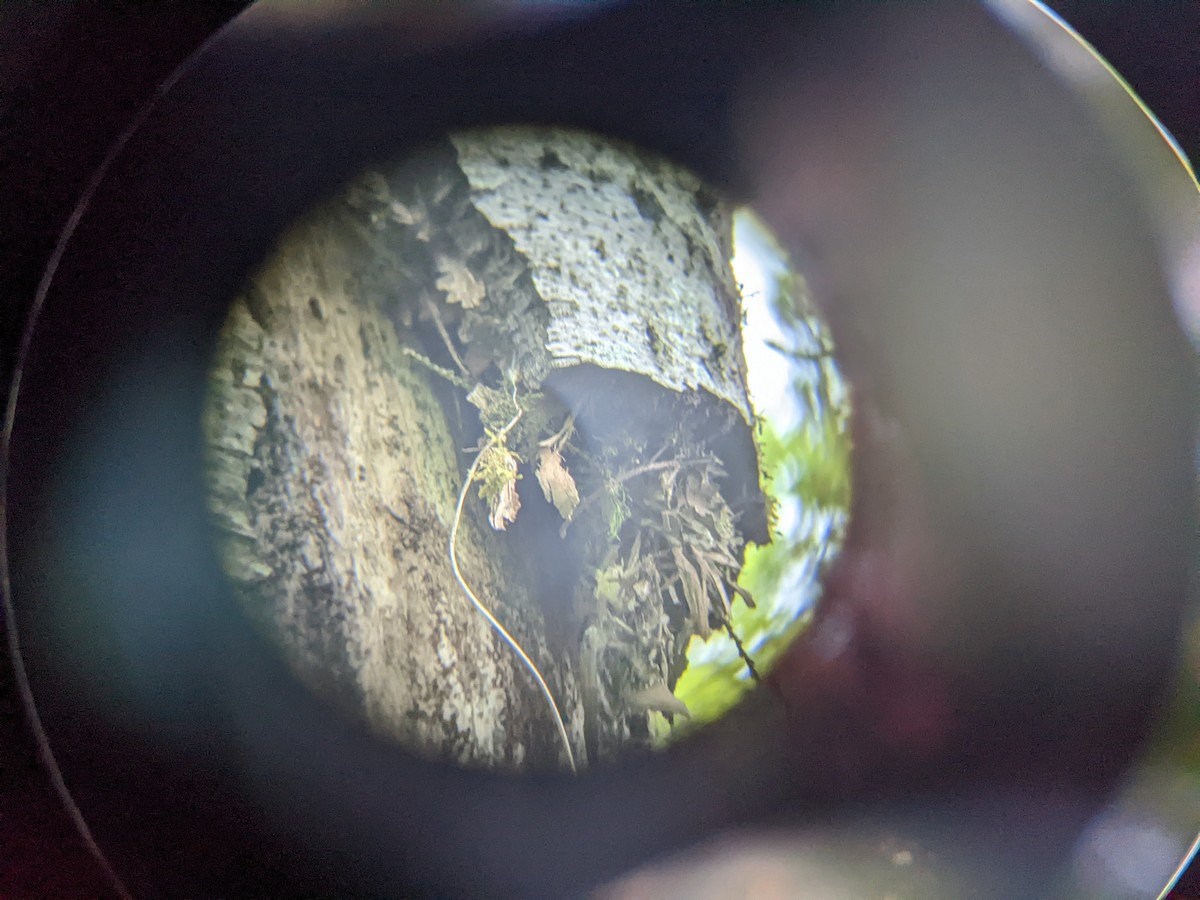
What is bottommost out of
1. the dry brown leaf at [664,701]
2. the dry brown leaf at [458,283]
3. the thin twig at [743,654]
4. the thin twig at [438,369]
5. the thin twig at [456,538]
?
the dry brown leaf at [664,701]

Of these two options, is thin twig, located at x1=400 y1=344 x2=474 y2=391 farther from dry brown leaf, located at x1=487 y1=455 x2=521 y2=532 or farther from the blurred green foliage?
the blurred green foliage

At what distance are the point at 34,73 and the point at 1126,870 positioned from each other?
897 millimetres

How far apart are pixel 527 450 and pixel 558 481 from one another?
0.10ft

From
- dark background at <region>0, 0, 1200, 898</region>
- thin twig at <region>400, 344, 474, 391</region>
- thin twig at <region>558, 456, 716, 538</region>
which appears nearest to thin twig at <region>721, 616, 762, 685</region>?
thin twig at <region>558, 456, 716, 538</region>

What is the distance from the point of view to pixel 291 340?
1.47ft

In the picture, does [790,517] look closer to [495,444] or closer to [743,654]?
[743,654]

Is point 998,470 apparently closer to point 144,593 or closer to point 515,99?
point 515,99

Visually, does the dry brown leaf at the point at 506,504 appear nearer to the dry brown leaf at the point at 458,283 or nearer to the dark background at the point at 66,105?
the dry brown leaf at the point at 458,283

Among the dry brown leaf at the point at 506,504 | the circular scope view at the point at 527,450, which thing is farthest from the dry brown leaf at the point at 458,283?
the dry brown leaf at the point at 506,504

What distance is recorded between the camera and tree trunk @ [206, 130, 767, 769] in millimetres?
446

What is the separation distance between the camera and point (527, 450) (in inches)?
18.8

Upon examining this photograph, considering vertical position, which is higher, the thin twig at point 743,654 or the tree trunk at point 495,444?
the tree trunk at point 495,444

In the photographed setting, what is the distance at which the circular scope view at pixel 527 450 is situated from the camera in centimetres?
45

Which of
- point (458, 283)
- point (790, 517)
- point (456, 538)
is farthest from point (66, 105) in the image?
point (790, 517)
